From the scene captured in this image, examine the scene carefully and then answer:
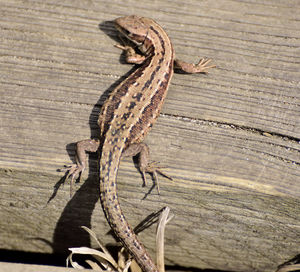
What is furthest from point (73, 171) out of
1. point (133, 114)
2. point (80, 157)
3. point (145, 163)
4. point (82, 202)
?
point (133, 114)

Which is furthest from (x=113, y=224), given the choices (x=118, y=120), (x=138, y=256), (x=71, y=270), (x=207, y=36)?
(x=207, y=36)

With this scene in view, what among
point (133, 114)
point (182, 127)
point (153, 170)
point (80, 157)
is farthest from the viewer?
point (133, 114)

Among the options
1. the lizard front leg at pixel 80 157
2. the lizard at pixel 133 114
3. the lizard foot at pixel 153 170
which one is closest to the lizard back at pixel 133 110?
the lizard at pixel 133 114

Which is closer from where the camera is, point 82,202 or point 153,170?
point 153,170

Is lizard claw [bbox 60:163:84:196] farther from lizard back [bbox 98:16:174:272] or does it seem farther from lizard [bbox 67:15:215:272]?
lizard back [bbox 98:16:174:272]

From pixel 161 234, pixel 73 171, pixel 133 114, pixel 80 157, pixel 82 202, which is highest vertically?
pixel 133 114

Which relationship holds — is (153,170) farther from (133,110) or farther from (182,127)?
(133,110)

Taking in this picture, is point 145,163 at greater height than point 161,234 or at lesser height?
greater

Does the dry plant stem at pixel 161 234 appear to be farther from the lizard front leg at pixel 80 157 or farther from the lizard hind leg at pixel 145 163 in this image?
the lizard front leg at pixel 80 157

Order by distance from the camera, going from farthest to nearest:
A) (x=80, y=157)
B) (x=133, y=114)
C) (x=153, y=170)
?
(x=133, y=114) < (x=80, y=157) < (x=153, y=170)
